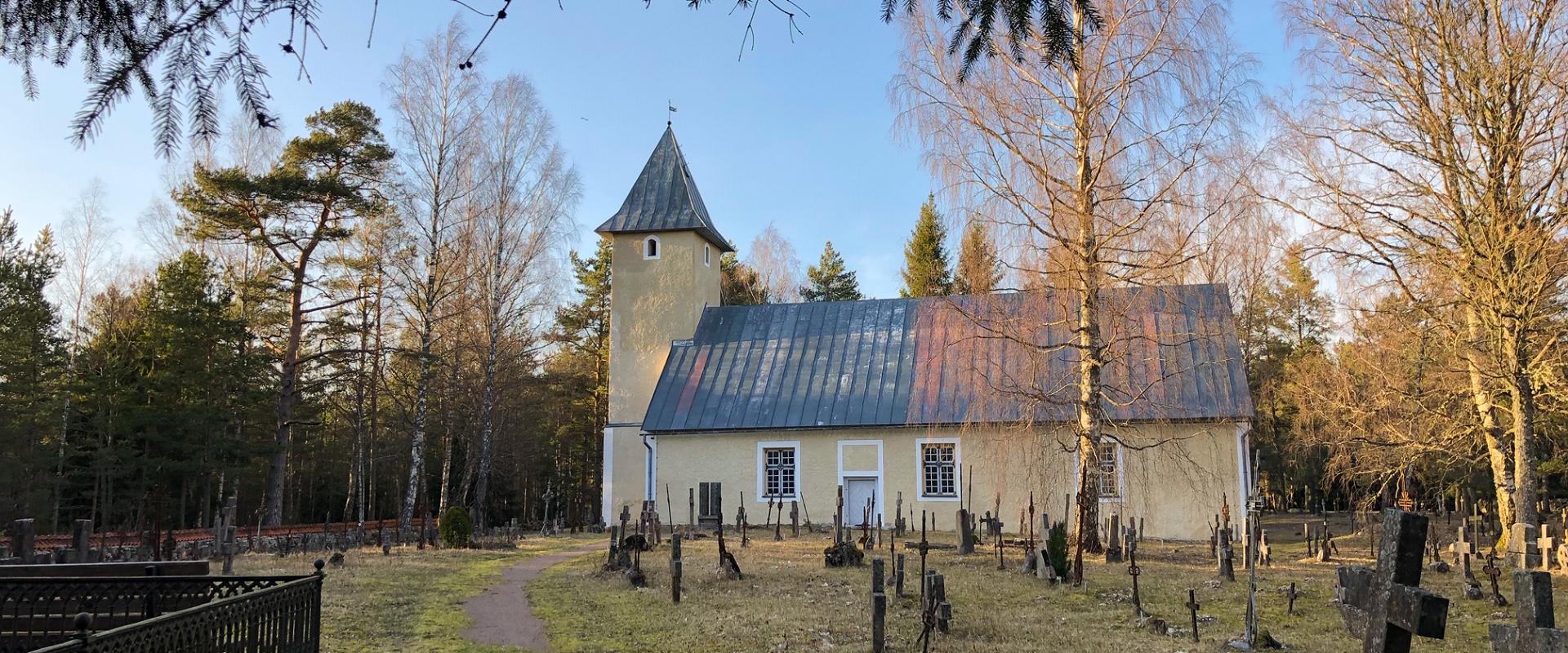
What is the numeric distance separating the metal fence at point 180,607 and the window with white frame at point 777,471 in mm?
17302

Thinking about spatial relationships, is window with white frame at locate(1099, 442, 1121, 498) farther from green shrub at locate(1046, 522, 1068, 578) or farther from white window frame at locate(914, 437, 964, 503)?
green shrub at locate(1046, 522, 1068, 578)

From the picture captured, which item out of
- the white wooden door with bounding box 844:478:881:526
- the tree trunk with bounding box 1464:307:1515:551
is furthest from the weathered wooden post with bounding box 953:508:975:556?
the tree trunk with bounding box 1464:307:1515:551

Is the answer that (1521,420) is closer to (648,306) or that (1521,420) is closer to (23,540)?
(648,306)

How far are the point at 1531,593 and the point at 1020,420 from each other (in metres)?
11.3

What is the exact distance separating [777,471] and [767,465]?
11.7 inches

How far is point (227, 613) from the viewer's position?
5.66 meters

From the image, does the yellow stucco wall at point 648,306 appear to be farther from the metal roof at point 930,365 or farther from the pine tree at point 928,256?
the pine tree at point 928,256

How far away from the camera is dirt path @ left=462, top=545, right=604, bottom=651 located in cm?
959

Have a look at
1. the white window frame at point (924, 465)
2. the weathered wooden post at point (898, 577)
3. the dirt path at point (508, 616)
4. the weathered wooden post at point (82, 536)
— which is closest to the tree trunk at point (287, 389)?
the weathered wooden post at point (82, 536)

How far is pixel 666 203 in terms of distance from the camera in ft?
92.6

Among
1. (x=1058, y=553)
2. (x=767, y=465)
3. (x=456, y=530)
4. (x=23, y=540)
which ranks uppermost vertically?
(x=767, y=465)

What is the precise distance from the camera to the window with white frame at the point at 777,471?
2388cm

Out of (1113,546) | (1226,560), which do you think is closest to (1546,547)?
(1226,560)

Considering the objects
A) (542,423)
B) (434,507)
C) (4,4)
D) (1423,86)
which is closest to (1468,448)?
(1423,86)
